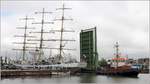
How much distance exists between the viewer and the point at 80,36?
105 metres

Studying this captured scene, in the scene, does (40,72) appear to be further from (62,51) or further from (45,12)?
(45,12)

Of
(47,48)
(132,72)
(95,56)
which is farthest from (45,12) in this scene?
(132,72)

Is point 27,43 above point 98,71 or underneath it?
above

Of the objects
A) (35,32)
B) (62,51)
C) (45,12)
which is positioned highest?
(45,12)

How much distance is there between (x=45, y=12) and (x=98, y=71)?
2683 cm

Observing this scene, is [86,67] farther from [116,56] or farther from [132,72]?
[132,72]

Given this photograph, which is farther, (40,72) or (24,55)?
(24,55)

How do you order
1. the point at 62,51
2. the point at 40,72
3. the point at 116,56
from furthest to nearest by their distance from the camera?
the point at 62,51 → the point at 116,56 → the point at 40,72

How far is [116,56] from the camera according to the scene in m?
94.6

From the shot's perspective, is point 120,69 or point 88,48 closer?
point 120,69

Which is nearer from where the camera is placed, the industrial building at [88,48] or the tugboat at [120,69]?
the tugboat at [120,69]

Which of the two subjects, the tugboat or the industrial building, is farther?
the industrial building

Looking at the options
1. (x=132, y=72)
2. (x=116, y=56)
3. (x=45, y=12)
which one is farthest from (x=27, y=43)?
(x=132, y=72)

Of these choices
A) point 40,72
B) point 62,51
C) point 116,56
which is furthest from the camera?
point 62,51
